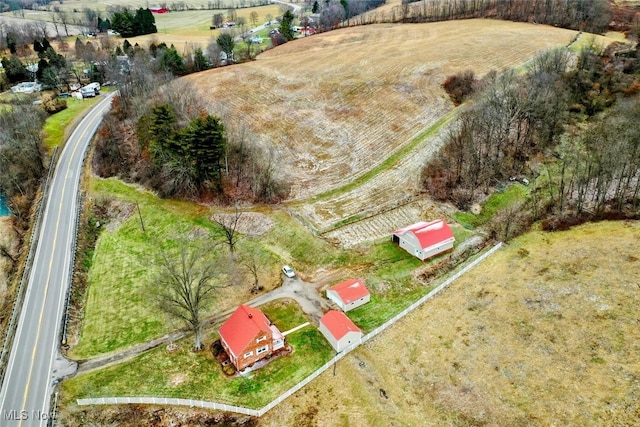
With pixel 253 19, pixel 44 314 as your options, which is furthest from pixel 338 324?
pixel 253 19

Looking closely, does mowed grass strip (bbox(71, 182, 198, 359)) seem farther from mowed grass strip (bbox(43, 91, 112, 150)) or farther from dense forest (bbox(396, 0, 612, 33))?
dense forest (bbox(396, 0, 612, 33))

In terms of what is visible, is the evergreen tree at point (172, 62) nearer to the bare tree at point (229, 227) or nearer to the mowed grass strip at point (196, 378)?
the bare tree at point (229, 227)

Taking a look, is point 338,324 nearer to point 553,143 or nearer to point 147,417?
point 147,417

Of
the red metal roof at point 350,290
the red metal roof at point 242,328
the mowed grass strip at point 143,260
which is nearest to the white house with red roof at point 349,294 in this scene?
the red metal roof at point 350,290

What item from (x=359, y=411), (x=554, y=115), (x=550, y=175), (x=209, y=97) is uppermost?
(x=209, y=97)

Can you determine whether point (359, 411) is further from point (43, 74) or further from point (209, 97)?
point (43, 74)

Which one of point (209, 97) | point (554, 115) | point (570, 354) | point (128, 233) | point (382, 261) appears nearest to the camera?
point (570, 354)

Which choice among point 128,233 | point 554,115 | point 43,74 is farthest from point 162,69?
point 554,115

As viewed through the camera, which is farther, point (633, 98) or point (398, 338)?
point (633, 98)
